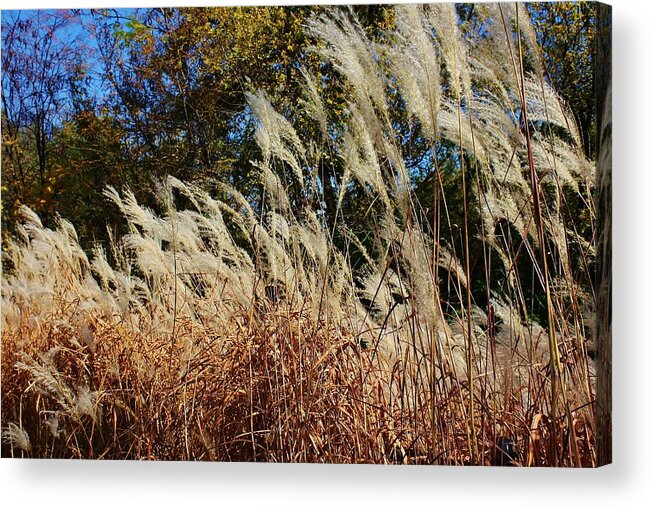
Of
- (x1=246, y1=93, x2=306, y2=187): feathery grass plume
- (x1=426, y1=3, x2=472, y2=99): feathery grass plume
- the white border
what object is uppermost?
(x1=426, y1=3, x2=472, y2=99): feathery grass plume

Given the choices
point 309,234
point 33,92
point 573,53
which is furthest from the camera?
point 33,92

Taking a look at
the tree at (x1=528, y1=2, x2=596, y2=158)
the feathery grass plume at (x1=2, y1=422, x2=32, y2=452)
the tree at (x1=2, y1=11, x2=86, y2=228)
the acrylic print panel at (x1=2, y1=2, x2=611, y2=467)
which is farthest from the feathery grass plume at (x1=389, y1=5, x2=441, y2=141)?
the feathery grass plume at (x1=2, y1=422, x2=32, y2=452)

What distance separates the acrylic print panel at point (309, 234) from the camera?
4.07 m

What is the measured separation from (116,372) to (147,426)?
0.25 metres

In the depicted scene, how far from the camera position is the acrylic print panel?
4070 mm

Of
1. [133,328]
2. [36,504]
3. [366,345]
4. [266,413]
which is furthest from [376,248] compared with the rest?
Answer: [36,504]

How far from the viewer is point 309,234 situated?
4.35 meters

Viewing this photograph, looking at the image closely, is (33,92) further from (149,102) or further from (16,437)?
(16,437)

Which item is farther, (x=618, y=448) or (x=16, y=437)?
(x=16, y=437)

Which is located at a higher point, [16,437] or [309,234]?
[309,234]

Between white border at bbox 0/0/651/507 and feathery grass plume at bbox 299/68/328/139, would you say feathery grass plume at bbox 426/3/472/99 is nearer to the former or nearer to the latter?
white border at bbox 0/0/651/507

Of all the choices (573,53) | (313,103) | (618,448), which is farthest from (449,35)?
(618,448)

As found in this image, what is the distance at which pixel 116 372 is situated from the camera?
4523 millimetres

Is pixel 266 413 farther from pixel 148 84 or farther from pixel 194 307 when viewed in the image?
pixel 148 84
